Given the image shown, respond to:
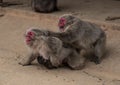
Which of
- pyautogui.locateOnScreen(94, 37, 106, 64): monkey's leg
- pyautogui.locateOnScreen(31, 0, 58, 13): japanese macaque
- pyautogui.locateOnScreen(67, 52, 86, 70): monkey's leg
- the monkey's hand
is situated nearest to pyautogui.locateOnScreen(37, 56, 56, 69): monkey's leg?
the monkey's hand

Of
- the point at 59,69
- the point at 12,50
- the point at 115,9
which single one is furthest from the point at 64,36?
the point at 115,9

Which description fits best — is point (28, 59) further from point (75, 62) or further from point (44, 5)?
point (44, 5)

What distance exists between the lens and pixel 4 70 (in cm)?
658

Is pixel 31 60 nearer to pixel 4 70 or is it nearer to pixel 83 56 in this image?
pixel 4 70

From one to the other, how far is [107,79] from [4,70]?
1.80 metres

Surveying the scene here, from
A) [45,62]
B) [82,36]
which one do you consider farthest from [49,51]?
[82,36]

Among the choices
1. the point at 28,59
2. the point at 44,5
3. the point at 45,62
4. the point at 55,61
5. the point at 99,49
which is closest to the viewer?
the point at 55,61

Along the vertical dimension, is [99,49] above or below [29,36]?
below

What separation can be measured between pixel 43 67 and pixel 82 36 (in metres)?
0.89

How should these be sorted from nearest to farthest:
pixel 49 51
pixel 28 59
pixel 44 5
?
pixel 49 51, pixel 28 59, pixel 44 5

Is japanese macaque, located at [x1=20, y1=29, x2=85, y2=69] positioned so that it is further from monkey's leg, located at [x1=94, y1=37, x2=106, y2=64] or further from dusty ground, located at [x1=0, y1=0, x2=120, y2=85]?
monkey's leg, located at [x1=94, y1=37, x2=106, y2=64]

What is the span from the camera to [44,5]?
30.4 feet

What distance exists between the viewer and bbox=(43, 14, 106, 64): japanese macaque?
652cm

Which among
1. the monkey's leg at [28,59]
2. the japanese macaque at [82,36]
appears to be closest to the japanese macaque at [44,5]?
the japanese macaque at [82,36]
